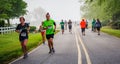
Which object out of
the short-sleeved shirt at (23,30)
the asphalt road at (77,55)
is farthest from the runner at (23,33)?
the asphalt road at (77,55)

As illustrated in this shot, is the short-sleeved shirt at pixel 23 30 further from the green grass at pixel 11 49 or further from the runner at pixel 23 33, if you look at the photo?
the green grass at pixel 11 49

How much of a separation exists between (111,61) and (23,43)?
468 centimetres

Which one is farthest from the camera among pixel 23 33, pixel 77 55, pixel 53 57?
pixel 23 33

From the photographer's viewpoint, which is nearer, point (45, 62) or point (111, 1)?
point (45, 62)

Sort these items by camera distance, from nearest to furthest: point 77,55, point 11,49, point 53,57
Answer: point 53,57
point 77,55
point 11,49

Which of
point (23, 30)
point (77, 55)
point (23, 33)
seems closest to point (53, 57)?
point (77, 55)

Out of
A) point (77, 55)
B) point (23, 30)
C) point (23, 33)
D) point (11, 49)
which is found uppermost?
point (23, 30)

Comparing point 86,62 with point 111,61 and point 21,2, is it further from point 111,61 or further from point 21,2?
point 21,2

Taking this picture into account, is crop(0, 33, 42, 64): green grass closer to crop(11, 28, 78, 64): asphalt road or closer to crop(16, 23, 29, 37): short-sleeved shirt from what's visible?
crop(11, 28, 78, 64): asphalt road

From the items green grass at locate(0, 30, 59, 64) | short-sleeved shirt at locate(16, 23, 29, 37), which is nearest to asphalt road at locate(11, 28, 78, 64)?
green grass at locate(0, 30, 59, 64)

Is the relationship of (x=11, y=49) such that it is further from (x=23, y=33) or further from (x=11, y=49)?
(x=23, y=33)

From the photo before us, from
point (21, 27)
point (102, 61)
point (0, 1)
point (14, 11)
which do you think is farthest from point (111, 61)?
point (14, 11)

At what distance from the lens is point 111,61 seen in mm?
11156

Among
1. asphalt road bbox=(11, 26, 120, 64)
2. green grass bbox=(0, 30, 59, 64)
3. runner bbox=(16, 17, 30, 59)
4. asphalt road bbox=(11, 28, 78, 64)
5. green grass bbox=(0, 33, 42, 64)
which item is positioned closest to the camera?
asphalt road bbox=(11, 26, 120, 64)
